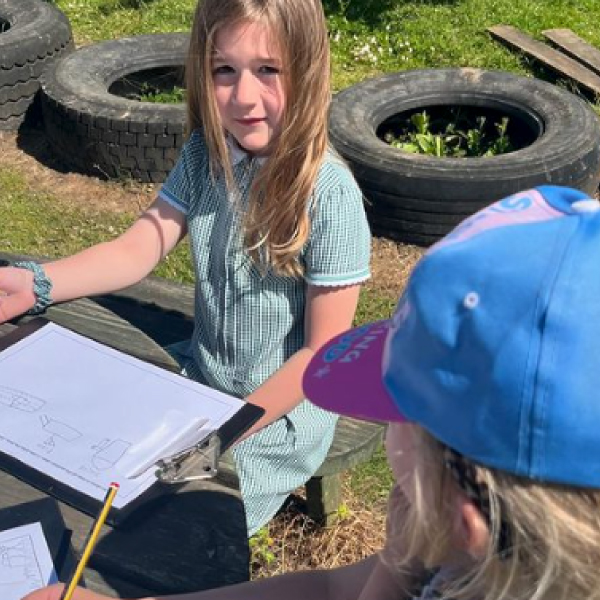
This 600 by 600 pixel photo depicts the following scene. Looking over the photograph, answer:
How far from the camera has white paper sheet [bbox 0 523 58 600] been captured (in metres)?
1.50

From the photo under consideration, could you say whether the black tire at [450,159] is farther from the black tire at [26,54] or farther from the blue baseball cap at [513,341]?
the blue baseball cap at [513,341]

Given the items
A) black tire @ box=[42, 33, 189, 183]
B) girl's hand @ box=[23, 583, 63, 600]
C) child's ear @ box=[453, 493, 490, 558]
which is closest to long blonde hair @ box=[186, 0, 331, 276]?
girl's hand @ box=[23, 583, 63, 600]

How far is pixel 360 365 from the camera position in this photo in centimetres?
127

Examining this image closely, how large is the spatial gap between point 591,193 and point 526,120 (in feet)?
1.27

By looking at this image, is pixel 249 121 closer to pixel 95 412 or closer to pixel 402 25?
pixel 95 412

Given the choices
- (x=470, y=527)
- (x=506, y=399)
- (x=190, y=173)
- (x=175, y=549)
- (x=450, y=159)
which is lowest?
(x=450, y=159)

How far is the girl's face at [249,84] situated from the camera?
202 cm

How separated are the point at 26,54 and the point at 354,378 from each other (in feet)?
13.3

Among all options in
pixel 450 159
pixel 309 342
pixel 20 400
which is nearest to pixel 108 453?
pixel 20 400

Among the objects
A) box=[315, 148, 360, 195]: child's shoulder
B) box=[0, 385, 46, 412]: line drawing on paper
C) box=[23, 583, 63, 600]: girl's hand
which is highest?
box=[315, 148, 360, 195]: child's shoulder

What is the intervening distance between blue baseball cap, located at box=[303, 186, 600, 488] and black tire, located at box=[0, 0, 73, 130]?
4.16 m

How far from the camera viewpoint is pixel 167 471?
166 cm

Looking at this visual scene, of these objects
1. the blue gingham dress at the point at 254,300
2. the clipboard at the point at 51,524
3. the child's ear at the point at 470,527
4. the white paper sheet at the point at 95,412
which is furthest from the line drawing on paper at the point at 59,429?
the child's ear at the point at 470,527

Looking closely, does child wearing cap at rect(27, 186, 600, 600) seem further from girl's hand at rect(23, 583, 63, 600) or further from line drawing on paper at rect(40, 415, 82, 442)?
line drawing on paper at rect(40, 415, 82, 442)
